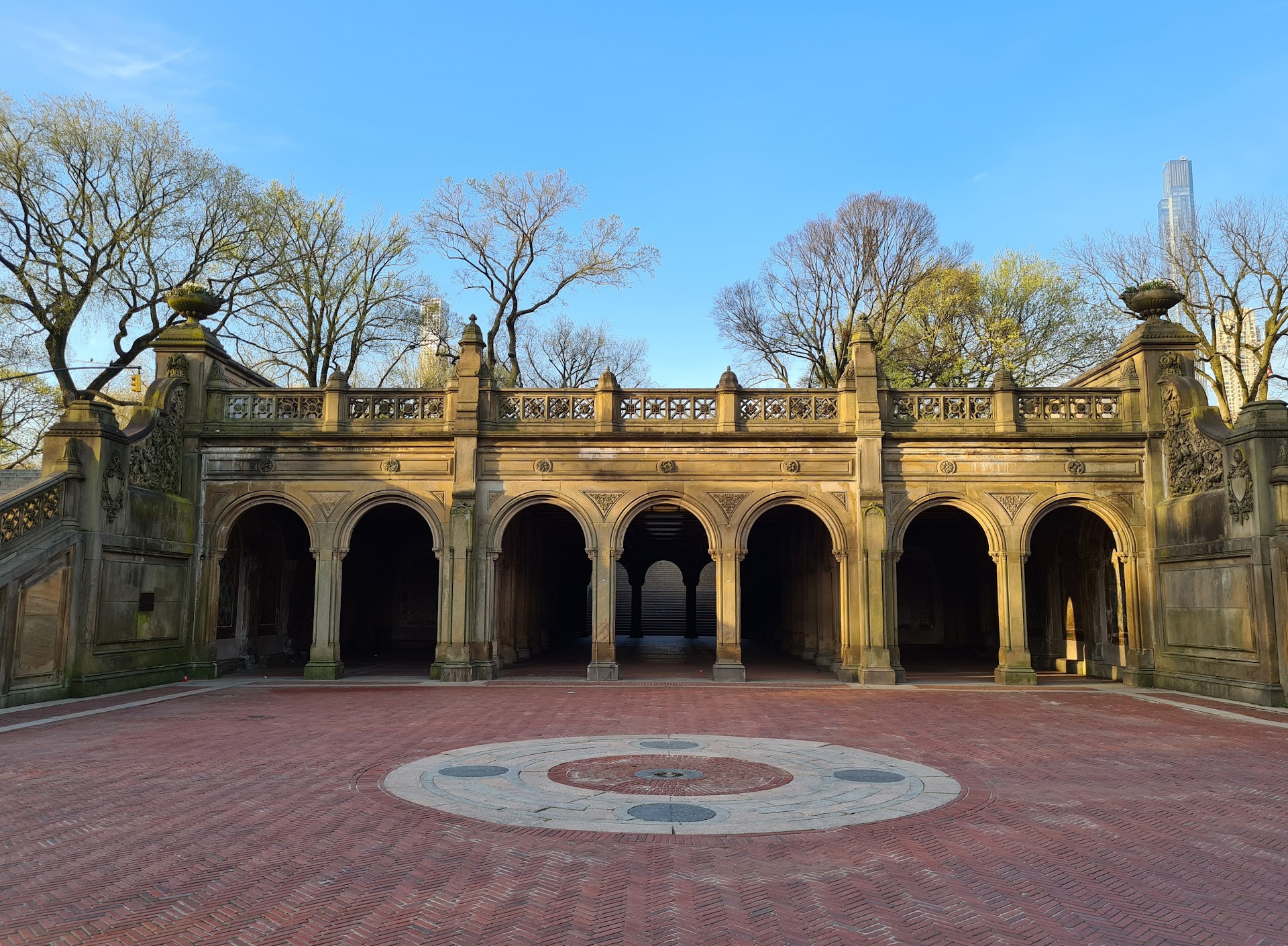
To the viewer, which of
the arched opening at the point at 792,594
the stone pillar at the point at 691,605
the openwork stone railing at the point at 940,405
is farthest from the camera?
the stone pillar at the point at 691,605

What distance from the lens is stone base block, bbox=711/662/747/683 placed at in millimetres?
20969

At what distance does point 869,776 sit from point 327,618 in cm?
1598

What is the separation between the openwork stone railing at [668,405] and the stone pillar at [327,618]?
820 cm

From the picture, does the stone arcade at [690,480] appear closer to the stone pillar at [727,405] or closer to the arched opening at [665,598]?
the stone pillar at [727,405]

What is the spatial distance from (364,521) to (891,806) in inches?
934

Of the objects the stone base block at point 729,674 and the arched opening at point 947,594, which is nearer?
the stone base block at point 729,674

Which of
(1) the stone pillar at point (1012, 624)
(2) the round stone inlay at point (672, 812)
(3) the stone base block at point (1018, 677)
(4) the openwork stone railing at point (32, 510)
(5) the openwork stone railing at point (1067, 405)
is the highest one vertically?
(5) the openwork stone railing at point (1067, 405)

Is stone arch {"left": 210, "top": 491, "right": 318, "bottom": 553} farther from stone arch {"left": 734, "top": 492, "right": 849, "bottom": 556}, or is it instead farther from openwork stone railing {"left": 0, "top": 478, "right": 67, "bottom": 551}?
stone arch {"left": 734, "top": 492, "right": 849, "bottom": 556}

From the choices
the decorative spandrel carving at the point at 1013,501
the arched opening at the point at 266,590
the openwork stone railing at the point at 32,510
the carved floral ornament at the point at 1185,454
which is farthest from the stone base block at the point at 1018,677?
the openwork stone railing at the point at 32,510

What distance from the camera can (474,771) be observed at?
9797 millimetres

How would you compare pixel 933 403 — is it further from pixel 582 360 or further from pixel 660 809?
pixel 582 360

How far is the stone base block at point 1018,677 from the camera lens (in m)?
20.6

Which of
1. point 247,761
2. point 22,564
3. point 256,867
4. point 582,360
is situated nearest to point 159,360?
point 22,564

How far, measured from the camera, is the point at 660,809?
316 inches
